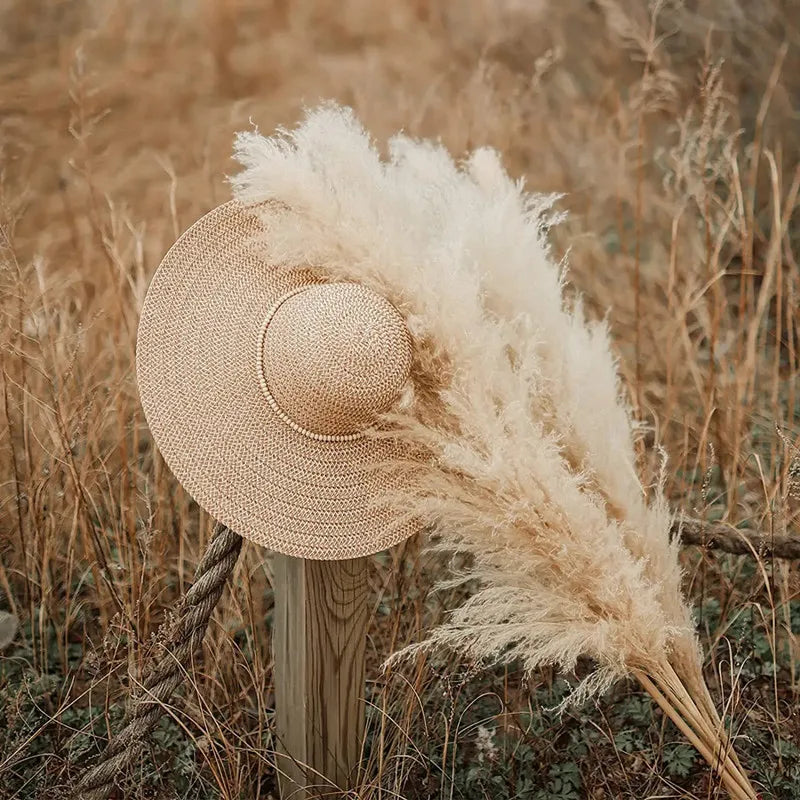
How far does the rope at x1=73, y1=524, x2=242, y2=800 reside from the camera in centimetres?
161

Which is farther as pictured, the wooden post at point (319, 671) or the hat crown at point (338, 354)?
the wooden post at point (319, 671)

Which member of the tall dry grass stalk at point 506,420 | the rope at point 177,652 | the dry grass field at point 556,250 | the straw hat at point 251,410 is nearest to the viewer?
the tall dry grass stalk at point 506,420

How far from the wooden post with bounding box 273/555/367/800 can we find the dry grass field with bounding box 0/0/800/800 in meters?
0.09

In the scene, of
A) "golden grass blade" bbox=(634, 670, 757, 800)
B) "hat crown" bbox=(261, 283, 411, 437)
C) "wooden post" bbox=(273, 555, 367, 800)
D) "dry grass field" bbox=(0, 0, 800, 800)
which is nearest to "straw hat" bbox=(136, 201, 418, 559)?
"hat crown" bbox=(261, 283, 411, 437)

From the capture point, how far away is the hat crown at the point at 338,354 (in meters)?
1.36

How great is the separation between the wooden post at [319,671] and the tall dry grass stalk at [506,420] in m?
0.25

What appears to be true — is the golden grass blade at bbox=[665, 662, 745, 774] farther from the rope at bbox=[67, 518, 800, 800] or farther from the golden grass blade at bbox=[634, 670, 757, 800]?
the rope at bbox=[67, 518, 800, 800]

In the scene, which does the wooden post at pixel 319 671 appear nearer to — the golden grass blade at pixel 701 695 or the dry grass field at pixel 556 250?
the dry grass field at pixel 556 250

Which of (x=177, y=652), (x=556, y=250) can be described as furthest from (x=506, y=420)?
(x=556, y=250)

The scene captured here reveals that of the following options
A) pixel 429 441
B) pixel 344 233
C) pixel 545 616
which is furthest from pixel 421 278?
pixel 545 616

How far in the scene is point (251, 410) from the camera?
1492 millimetres

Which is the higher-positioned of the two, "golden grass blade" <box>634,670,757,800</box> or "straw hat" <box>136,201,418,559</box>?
"straw hat" <box>136,201,418,559</box>

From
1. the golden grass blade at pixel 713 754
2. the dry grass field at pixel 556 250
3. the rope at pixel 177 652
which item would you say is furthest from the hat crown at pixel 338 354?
the golden grass blade at pixel 713 754

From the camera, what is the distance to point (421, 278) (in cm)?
140
